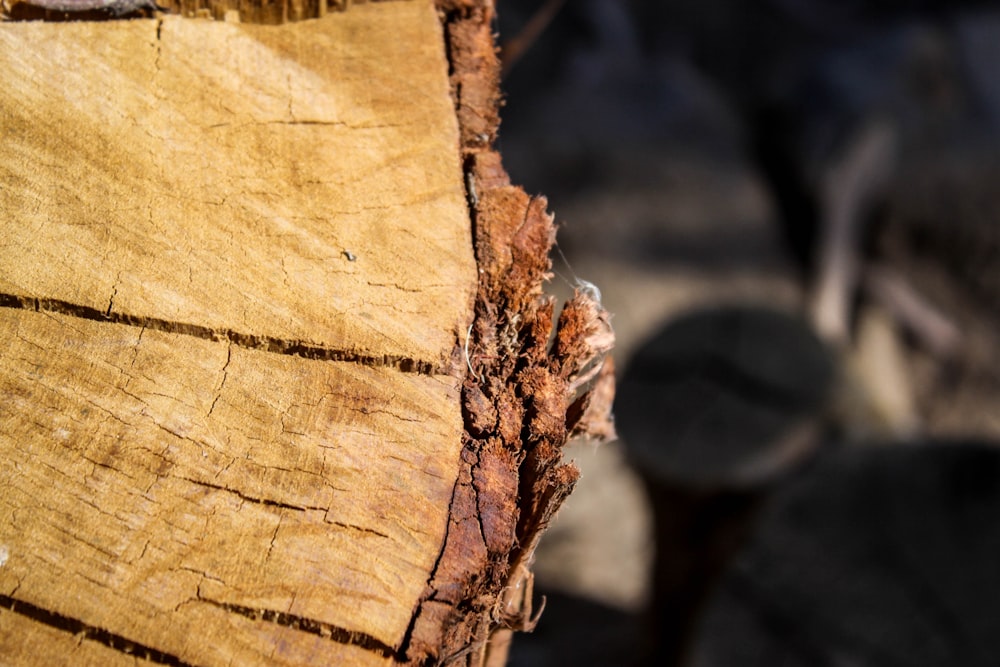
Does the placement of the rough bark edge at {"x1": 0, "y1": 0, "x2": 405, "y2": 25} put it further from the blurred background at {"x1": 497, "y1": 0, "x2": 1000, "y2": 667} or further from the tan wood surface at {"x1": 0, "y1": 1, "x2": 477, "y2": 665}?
the blurred background at {"x1": 497, "y1": 0, "x2": 1000, "y2": 667}

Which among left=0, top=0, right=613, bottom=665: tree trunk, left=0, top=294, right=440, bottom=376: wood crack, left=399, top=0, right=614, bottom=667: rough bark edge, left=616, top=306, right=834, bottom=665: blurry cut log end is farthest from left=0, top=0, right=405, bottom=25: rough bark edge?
left=616, top=306, right=834, bottom=665: blurry cut log end

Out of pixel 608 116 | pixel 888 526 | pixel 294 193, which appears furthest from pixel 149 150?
pixel 608 116

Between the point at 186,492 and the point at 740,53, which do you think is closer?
the point at 186,492

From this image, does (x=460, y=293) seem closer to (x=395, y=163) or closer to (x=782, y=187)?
(x=395, y=163)

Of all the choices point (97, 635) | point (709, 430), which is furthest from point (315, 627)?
point (709, 430)

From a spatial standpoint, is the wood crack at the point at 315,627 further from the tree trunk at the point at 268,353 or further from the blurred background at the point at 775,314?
the blurred background at the point at 775,314

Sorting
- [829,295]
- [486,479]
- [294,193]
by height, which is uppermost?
[294,193]

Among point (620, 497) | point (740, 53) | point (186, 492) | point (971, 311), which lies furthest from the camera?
point (740, 53)

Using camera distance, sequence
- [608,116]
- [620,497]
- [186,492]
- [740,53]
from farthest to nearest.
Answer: [740,53]
[608,116]
[620,497]
[186,492]

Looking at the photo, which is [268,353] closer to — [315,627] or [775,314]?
[315,627]
